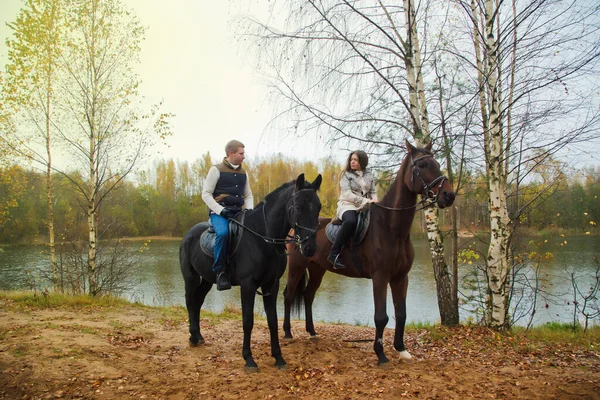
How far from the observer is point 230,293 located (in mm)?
16359

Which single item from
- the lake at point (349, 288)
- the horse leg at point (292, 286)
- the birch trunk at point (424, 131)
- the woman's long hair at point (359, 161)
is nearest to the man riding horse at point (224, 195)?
the woman's long hair at point (359, 161)

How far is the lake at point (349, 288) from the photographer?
12.4 m

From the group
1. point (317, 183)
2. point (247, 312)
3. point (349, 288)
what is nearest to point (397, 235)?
point (317, 183)

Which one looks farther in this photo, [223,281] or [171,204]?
[171,204]

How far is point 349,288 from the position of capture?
693 inches

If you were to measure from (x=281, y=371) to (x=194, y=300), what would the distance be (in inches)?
76.1

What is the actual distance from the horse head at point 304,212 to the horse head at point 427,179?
1.24 metres

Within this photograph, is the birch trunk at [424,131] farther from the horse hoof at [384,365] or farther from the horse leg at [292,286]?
the horse leg at [292,286]

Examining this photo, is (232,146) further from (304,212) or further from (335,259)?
(335,259)

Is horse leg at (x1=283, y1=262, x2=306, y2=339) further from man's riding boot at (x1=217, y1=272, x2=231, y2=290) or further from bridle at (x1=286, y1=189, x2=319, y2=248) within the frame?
bridle at (x1=286, y1=189, x2=319, y2=248)

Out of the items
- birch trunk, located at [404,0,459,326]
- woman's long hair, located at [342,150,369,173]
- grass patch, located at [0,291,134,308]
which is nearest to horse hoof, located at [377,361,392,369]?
birch trunk, located at [404,0,459,326]

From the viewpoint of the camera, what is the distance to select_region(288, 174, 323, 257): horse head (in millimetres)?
3930

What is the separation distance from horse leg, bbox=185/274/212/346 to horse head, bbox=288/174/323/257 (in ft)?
7.28

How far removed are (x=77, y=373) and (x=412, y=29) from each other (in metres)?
6.90
